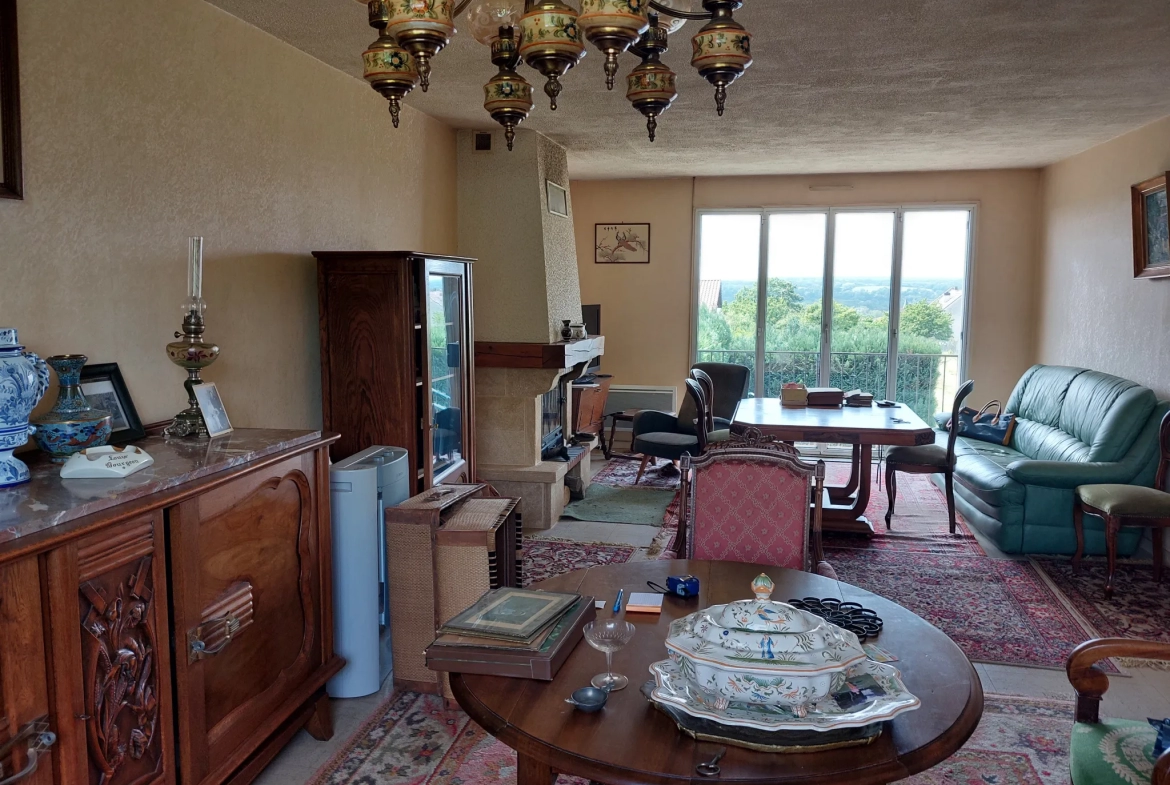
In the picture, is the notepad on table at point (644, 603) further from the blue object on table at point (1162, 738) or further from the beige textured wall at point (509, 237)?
the beige textured wall at point (509, 237)

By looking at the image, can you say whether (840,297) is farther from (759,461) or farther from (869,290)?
(759,461)

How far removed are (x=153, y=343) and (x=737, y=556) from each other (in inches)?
78.3

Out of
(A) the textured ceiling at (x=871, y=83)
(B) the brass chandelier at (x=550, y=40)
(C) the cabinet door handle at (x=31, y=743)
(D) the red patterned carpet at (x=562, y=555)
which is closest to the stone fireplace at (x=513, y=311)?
(A) the textured ceiling at (x=871, y=83)

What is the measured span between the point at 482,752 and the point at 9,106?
2.25 meters

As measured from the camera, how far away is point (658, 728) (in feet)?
4.65

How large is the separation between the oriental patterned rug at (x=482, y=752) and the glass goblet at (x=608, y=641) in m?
1.04

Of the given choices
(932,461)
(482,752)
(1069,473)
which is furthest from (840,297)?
(482,752)

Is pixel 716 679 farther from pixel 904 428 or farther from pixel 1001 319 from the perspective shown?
pixel 1001 319

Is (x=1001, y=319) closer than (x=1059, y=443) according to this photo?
No

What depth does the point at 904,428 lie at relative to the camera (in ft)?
15.7

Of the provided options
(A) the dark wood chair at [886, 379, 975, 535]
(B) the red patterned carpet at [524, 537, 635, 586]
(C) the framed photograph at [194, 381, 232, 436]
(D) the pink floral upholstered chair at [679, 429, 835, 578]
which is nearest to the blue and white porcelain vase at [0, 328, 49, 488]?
(C) the framed photograph at [194, 381, 232, 436]

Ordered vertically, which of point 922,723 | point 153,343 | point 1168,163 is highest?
point 1168,163

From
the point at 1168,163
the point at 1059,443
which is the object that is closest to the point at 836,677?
the point at 1059,443

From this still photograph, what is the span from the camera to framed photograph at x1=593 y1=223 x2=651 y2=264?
7664 mm
